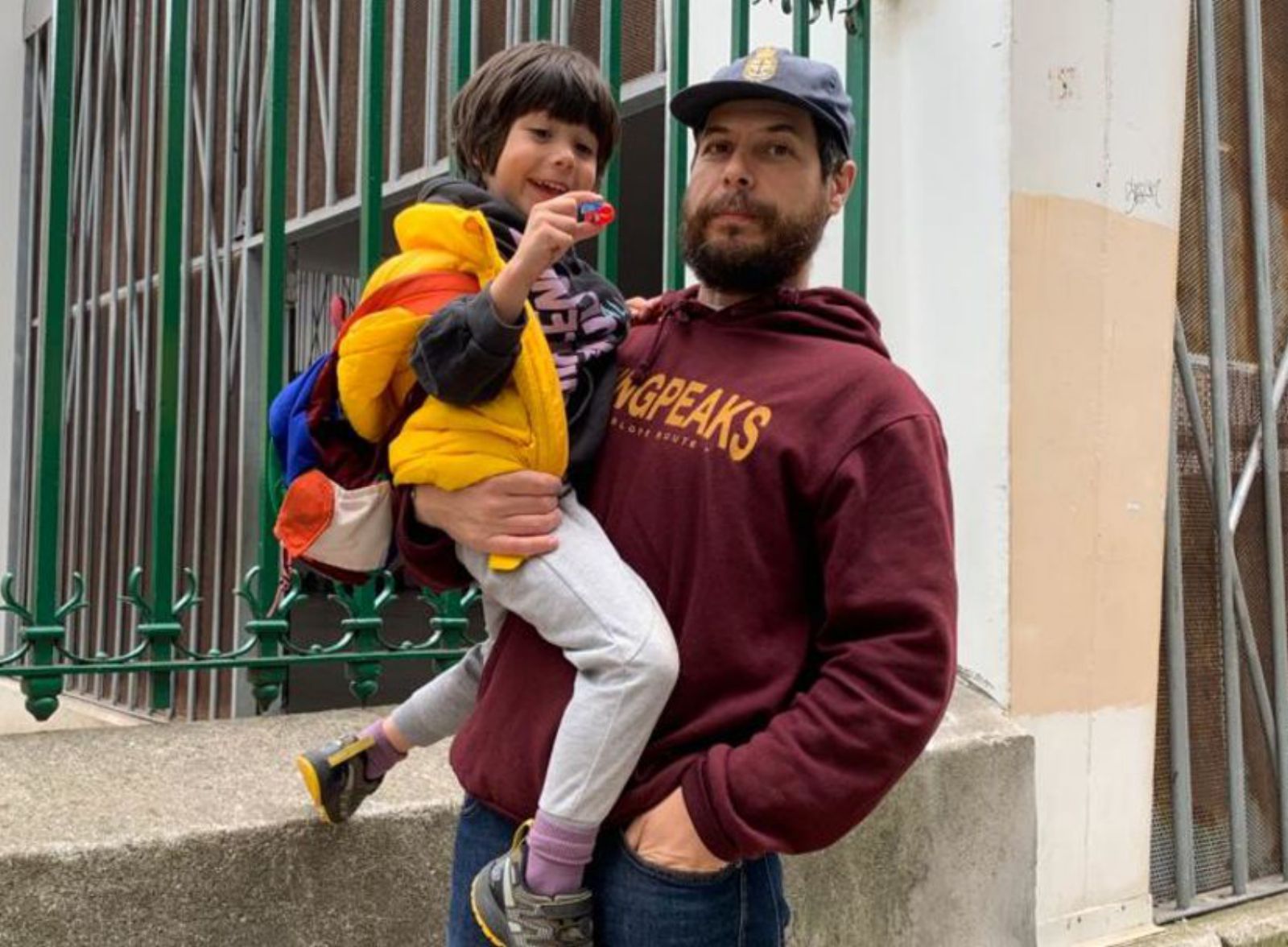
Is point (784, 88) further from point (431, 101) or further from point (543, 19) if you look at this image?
point (431, 101)

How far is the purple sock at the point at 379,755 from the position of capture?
2.34m

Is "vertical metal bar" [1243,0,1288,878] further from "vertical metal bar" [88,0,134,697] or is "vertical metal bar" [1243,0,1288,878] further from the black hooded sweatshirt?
"vertical metal bar" [88,0,134,697]

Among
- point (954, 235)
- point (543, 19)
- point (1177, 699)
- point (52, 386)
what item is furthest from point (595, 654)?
point (1177, 699)

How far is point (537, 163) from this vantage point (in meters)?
1.99

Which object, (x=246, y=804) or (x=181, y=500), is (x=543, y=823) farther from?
(x=181, y=500)

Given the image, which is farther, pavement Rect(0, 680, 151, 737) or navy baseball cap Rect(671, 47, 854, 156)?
pavement Rect(0, 680, 151, 737)

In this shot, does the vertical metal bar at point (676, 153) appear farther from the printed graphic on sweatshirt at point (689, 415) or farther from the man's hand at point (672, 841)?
the man's hand at point (672, 841)

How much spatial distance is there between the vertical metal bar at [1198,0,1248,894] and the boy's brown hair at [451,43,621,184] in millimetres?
2991

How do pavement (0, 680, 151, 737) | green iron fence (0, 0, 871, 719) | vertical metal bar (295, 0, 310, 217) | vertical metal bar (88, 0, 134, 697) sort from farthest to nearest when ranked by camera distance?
vertical metal bar (88, 0, 134, 697) → vertical metal bar (295, 0, 310, 217) → pavement (0, 680, 151, 737) → green iron fence (0, 0, 871, 719)

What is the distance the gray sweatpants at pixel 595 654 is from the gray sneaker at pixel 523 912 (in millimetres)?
100

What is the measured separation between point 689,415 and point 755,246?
268 mm

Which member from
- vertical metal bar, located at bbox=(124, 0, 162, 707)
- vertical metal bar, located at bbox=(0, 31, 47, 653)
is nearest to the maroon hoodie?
vertical metal bar, located at bbox=(0, 31, 47, 653)

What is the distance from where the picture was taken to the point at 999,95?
3559 millimetres

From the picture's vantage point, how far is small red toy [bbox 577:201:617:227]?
1.76 m
